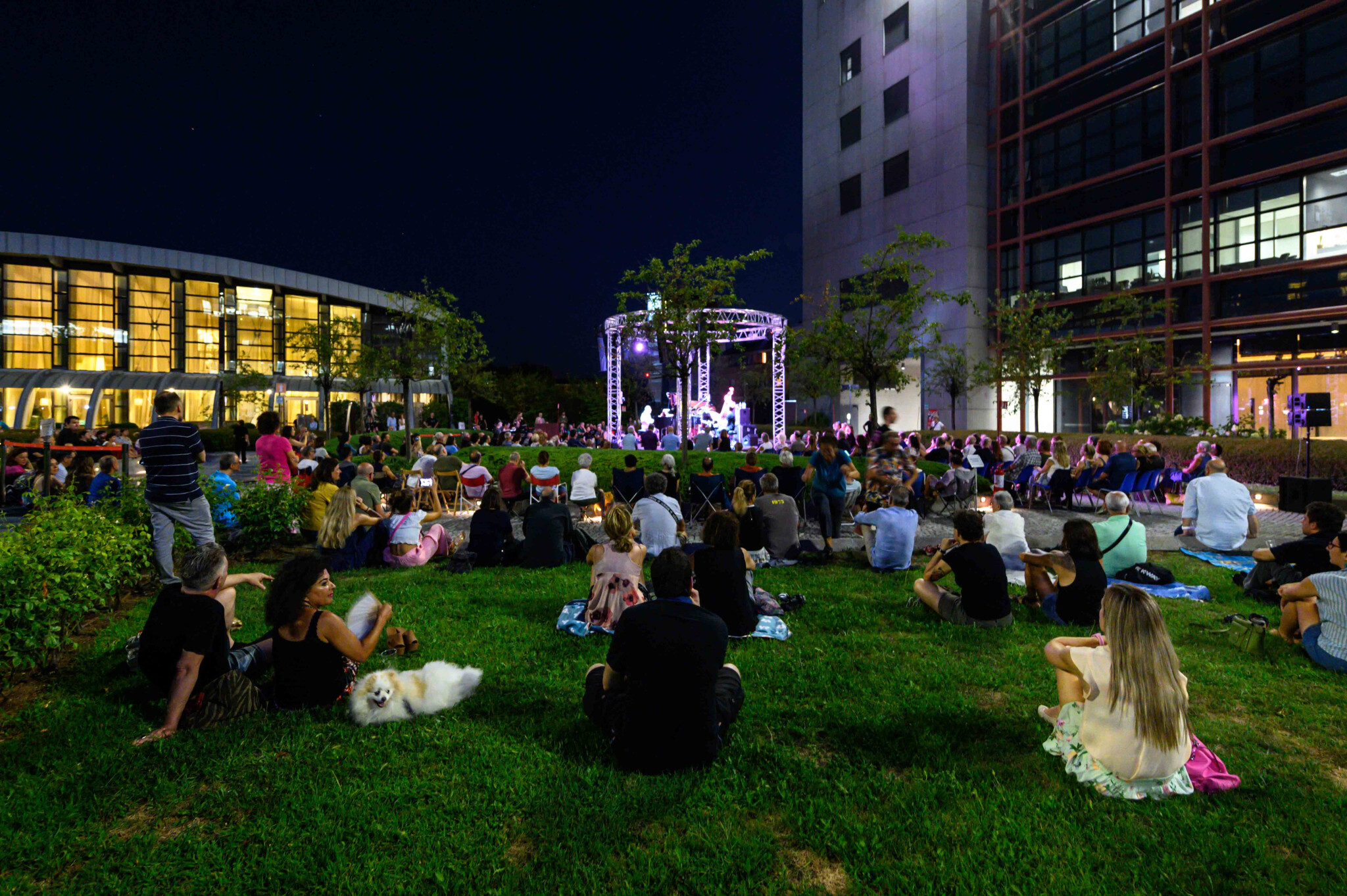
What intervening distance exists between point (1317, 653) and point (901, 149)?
35000mm

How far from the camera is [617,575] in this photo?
528 centimetres

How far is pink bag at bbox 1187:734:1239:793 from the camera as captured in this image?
3.01m

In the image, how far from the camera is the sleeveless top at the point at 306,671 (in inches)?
149

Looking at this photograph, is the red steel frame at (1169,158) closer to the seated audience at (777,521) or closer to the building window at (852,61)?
the building window at (852,61)

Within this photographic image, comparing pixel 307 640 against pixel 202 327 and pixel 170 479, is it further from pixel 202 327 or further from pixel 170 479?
pixel 202 327

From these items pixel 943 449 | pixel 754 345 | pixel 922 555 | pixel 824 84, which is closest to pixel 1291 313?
pixel 943 449

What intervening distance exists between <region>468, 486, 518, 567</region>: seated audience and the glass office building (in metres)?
31.5

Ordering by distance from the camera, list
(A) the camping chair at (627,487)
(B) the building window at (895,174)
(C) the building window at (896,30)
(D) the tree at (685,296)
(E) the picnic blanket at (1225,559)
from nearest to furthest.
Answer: (E) the picnic blanket at (1225,559) → (A) the camping chair at (627,487) → (D) the tree at (685,296) → (C) the building window at (896,30) → (B) the building window at (895,174)

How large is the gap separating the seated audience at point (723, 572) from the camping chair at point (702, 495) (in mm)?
5605

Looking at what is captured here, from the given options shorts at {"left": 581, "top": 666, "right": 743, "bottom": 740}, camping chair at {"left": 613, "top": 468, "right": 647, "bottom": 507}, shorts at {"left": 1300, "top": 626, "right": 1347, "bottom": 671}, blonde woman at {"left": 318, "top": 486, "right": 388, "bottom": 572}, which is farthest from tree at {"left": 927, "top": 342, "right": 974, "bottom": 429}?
shorts at {"left": 581, "top": 666, "right": 743, "bottom": 740}

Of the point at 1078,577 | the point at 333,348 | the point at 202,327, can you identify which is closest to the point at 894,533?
the point at 1078,577

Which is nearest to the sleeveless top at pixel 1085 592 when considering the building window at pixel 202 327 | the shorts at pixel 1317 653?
the shorts at pixel 1317 653

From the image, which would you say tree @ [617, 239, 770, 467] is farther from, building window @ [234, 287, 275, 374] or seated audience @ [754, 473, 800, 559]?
building window @ [234, 287, 275, 374]

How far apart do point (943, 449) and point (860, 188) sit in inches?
1025
